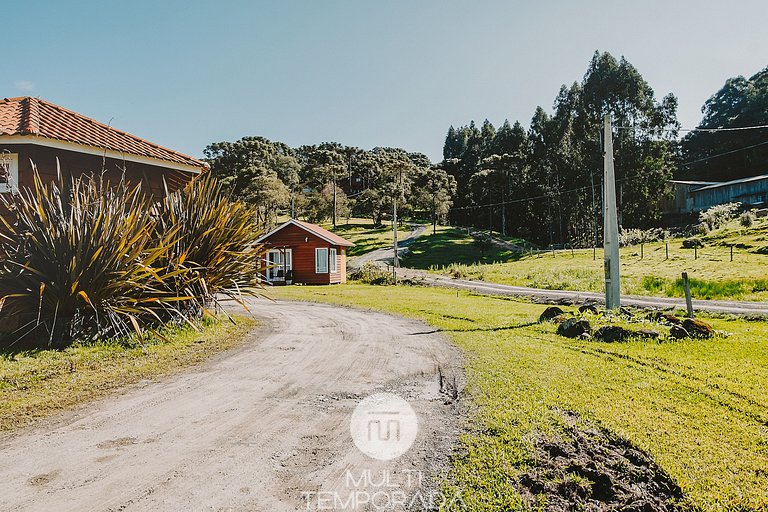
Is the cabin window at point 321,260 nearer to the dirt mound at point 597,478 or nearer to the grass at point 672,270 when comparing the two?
the grass at point 672,270

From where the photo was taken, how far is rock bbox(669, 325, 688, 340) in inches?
362

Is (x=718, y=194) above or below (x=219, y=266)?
above

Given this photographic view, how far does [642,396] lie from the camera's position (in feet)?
19.0

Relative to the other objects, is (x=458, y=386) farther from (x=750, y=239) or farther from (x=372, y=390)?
(x=750, y=239)

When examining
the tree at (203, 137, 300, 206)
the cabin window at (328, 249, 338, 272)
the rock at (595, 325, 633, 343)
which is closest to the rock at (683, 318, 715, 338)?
the rock at (595, 325, 633, 343)

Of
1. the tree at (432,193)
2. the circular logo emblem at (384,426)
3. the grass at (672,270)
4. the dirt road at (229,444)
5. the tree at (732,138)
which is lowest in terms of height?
the circular logo emblem at (384,426)

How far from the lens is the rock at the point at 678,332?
920 centimetres

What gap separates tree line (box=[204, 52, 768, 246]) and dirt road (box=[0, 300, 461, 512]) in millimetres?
31784

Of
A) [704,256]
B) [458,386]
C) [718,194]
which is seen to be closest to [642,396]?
[458,386]

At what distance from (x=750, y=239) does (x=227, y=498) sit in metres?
39.9

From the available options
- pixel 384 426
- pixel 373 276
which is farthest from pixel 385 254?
pixel 384 426

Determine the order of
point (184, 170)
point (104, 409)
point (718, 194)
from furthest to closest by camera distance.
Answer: point (718, 194) → point (184, 170) → point (104, 409)

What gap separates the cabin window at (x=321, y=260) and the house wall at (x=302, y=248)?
209mm

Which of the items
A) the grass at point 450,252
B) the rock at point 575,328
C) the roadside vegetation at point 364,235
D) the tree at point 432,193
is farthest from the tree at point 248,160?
the rock at point 575,328
